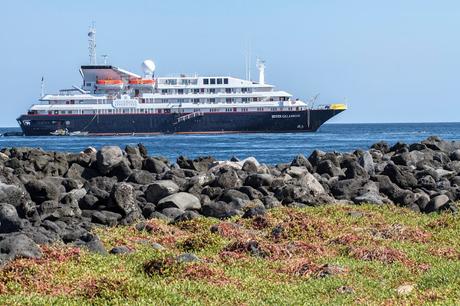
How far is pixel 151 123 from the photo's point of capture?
108000 millimetres

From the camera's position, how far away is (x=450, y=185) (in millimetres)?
23516

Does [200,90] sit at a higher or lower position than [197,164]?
higher

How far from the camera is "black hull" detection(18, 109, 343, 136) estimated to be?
353 ft

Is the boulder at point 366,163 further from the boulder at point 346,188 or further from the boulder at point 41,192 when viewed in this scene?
the boulder at point 41,192

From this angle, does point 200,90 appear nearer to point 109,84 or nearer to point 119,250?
point 109,84

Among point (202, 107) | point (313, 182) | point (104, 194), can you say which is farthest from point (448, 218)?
point (202, 107)

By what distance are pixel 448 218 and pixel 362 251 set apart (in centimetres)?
412

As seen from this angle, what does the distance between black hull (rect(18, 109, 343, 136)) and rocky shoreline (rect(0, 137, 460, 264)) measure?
78.0 meters

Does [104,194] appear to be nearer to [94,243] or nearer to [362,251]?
[94,243]

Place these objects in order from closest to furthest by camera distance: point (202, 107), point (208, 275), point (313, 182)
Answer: point (208, 275)
point (313, 182)
point (202, 107)

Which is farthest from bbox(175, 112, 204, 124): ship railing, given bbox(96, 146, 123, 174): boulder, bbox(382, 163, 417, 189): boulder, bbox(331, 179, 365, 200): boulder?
bbox(331, 179, 365, 200): boulder

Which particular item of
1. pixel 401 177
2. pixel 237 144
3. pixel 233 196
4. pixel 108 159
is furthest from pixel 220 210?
pixel 237 144

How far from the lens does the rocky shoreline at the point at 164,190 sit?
16.3 m

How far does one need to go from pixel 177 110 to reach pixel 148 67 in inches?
357
